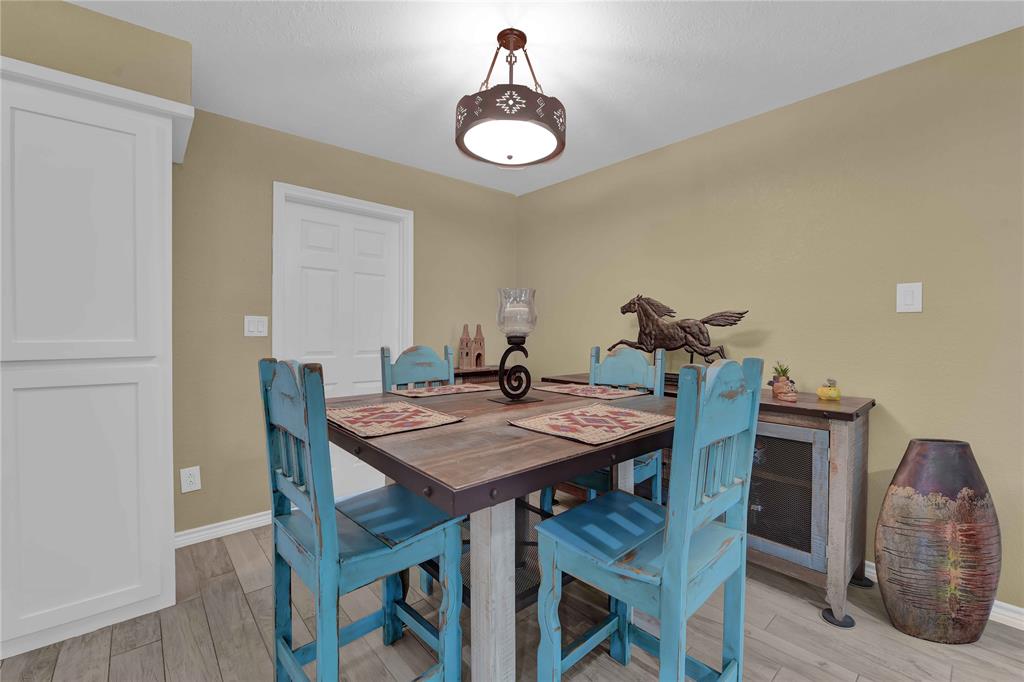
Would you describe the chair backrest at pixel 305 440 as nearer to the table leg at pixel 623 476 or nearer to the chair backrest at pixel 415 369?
the chair backrest at pixel 415 369

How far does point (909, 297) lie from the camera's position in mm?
2002

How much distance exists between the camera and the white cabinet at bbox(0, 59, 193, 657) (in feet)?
5.14

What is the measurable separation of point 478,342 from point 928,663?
9.29 ft

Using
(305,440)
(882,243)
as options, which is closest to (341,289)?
(305,440)

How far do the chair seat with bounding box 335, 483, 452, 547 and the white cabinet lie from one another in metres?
1.04

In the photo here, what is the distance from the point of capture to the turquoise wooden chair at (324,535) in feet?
3.37

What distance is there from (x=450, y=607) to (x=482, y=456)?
0.49 m

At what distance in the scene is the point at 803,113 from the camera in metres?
2.32

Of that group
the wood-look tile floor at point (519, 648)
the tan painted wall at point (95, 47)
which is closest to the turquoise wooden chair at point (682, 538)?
the wood-look tile floor at point (519, 648)

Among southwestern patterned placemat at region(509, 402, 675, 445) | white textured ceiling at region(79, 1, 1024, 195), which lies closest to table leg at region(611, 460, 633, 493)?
southwestern patterned placemat at region(509, 402, 675, 445)

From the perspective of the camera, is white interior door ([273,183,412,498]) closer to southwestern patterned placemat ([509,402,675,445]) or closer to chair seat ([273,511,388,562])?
chair seat ([273,511,388,562])

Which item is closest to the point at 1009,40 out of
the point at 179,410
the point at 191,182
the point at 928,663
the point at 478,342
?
the point at 928,663

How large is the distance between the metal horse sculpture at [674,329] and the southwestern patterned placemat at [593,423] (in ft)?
3.61

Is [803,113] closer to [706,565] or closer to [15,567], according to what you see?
[706,565]
